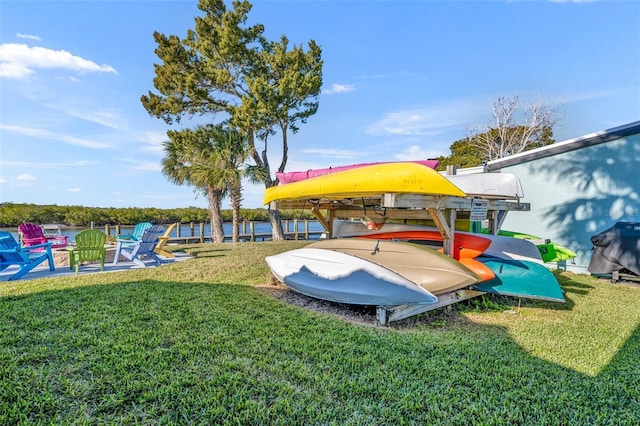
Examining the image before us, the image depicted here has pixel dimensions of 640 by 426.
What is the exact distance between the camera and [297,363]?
254cm

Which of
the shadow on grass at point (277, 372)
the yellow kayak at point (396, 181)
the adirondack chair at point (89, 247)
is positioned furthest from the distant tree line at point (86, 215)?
the shadow on grass at point (277, 372)

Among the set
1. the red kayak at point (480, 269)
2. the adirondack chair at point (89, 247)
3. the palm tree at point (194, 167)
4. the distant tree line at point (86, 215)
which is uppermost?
the palm tree at point (194, 167)

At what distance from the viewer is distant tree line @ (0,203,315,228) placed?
16.1 m

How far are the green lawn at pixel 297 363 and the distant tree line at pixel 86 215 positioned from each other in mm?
9400

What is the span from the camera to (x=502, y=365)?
2.68 m

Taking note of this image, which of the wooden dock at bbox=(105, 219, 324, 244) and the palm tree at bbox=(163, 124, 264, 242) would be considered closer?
the palm tree at bbox=(163, 124, 264, 242)

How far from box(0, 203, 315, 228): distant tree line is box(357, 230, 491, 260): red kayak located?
7.42 metres

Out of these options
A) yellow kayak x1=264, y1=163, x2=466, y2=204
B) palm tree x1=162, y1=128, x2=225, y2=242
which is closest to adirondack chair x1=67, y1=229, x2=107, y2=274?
yellow kayak x1=264, y1=163, x2=466, y2=204

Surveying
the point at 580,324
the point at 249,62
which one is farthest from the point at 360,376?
the point at 249,62

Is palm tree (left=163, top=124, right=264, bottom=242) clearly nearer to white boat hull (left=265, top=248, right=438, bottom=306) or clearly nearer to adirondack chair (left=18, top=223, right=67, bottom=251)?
adirondack chair (left=18, top=223, right=67, bottom=251)

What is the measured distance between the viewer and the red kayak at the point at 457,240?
487 cm

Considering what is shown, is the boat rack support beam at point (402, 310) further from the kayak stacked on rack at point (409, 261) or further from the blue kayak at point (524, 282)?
the blue kayak at point (524, 282)

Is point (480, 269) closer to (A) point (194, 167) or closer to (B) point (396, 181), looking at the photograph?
(B) point (396, 181)

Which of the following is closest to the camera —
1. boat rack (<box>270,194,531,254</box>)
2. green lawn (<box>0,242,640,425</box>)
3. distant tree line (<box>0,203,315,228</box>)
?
green lawn (<box>0,242,640,425</box>)
